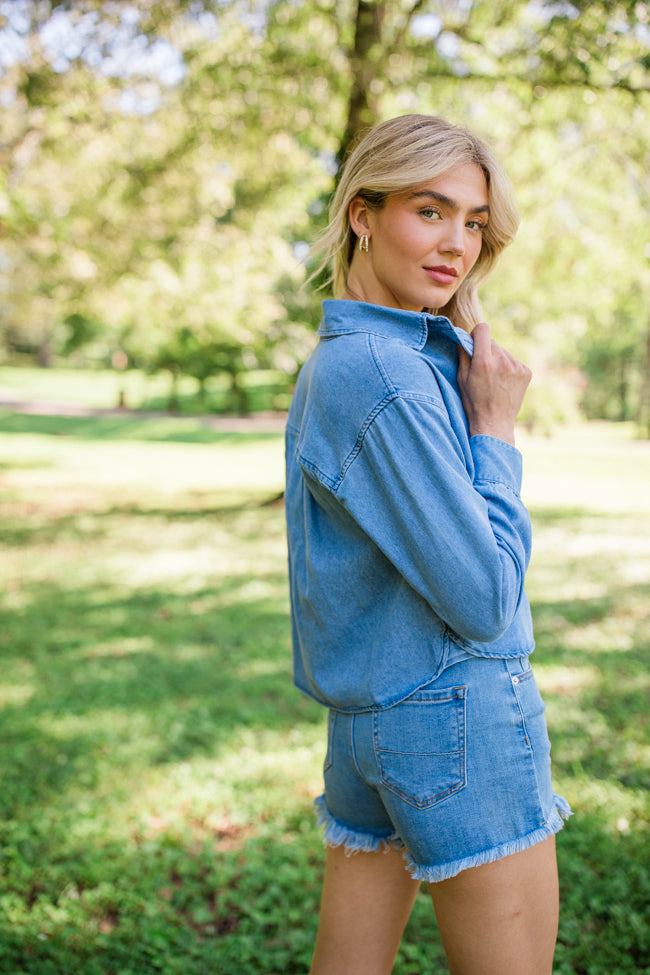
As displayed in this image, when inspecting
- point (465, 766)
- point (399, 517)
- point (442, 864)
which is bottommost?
point (442, 864)

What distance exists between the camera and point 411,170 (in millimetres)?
1474

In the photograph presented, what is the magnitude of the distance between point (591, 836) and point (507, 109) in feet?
26.4

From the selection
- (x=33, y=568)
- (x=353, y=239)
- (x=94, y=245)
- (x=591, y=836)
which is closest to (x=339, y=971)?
(x=353, y=239)

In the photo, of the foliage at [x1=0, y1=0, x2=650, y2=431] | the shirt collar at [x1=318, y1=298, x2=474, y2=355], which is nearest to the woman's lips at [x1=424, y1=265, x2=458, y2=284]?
the shirt collar at [x1=318, y1=298, x2=474, y2=355]

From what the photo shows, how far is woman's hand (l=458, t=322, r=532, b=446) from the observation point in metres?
1.45

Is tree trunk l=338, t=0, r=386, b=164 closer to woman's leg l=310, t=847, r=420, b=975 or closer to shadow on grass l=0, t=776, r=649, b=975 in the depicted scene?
shadow on grass l=0, t=776, r=649, b=975

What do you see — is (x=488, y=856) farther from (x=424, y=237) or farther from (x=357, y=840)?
(x=424, y=237)

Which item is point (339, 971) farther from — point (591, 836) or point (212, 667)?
point (212, 667)

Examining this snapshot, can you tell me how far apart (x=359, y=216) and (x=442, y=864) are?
1292 millimetres

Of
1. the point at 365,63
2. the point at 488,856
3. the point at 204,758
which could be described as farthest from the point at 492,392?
the point at 365,63

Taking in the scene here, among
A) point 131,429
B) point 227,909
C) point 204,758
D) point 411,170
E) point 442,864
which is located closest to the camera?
point 442,864

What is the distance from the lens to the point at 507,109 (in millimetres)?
8750

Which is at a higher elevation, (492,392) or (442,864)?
(492,392)

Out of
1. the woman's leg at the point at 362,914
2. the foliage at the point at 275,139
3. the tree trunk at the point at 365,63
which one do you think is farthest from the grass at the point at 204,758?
the tree trunk at the point at 365,63
